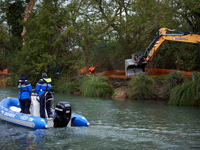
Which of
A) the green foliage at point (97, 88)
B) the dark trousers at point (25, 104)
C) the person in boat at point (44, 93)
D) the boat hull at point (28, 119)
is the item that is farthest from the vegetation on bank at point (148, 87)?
the dark trousers at point (25, 104)

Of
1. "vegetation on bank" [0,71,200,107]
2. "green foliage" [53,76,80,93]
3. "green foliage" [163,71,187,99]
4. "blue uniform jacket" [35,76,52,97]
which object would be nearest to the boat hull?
"blue uniform jacket" [35,76,52,97]

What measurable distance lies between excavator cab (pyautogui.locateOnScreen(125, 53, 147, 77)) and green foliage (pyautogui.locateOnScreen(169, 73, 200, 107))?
213 inches

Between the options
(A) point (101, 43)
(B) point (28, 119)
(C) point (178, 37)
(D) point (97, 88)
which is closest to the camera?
(B) point (28, 119)

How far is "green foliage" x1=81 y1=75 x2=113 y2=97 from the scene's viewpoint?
24.4 metres

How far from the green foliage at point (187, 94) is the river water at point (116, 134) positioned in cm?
355

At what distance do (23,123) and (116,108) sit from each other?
6.95m

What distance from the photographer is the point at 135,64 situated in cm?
2483

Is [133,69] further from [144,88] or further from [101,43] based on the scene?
[101,43]

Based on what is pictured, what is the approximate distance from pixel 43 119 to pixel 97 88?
13280 mm

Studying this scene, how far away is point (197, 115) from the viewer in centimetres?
1519

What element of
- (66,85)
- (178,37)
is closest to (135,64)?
(178,37)

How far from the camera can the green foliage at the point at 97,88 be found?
24.4 m

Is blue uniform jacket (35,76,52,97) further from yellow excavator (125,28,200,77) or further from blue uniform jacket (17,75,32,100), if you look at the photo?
yellow excavator (125,28,200,77)

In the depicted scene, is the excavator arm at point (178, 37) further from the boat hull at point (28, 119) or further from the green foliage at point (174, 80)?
the boat hull at point (28, 119)
